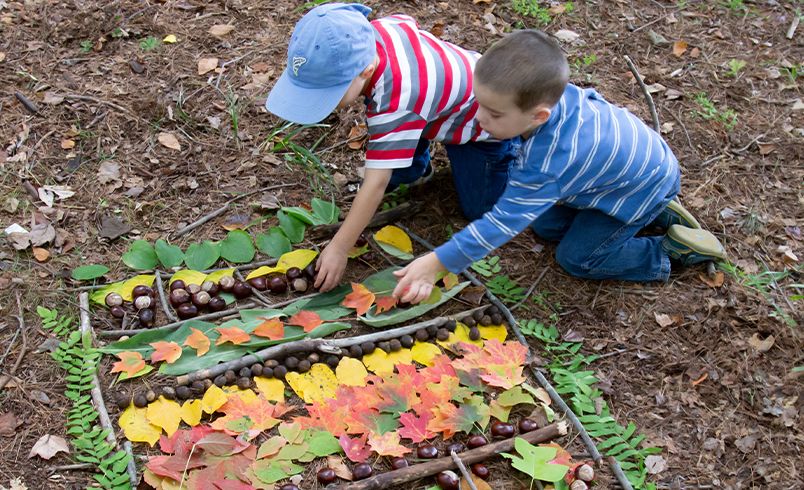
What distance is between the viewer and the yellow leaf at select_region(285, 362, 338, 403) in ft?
9.58

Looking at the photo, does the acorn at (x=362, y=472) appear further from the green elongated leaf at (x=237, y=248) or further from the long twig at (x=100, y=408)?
the green elongated leaf at (x=237, y=248)

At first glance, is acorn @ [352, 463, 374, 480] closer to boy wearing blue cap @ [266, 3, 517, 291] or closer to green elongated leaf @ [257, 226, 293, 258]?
boy wearing blue cap @ [266, 3, 517, 291]

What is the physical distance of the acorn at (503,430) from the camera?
2834mm

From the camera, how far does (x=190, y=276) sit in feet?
10.9

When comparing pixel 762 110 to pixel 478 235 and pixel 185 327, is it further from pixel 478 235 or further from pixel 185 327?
pixel 185 327

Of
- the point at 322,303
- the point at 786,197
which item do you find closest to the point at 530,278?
the point at 322,303

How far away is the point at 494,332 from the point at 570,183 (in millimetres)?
810

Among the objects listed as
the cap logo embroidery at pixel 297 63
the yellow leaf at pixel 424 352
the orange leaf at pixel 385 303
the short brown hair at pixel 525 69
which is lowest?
the yellow leaf at pixel 424 352

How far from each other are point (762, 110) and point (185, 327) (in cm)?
377

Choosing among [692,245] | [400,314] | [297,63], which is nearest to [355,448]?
[400,314]

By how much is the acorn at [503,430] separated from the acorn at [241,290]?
51.4 inches

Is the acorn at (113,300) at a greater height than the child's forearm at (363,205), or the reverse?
the child's forearm at (363,205)

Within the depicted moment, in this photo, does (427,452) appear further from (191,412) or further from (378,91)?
(378,91)

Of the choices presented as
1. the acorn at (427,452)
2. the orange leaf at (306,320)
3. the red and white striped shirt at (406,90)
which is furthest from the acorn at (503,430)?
the red and white striped shirt at (406,90)
